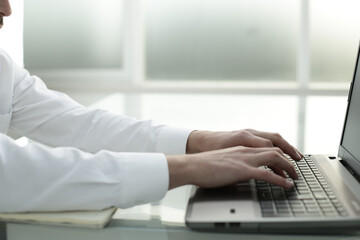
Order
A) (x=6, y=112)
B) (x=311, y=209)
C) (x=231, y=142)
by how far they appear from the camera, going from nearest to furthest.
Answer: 1. (x=311, y=209)
2. (x=231, y=142)
3. (x=6, y=112)

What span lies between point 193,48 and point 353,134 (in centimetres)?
343

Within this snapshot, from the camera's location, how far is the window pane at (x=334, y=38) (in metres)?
4.30

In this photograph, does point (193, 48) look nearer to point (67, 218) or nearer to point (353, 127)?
point (353, 127)

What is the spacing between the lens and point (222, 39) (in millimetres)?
4539

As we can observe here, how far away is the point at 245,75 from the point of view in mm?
4562

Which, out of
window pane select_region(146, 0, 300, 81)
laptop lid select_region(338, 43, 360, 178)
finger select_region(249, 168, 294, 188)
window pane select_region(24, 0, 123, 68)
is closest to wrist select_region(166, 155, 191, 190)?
finger select_region(249, 168, 294, 188)

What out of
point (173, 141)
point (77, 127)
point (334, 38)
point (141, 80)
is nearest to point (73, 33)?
point (141, 80)

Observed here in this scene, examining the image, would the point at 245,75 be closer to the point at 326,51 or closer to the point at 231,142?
the point at 326,51

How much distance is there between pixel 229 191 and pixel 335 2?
365 centimetres

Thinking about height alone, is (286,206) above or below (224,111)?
above

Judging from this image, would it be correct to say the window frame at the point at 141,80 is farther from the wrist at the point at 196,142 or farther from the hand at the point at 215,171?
the hand at the point at 215,171

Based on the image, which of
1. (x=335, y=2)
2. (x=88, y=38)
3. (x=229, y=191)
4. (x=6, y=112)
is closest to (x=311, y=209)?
(x=229, y=191)

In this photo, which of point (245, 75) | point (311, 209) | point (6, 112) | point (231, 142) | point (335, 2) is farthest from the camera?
point (245, 75)

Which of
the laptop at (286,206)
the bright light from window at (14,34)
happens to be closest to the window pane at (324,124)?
the laptop at (286,206)
